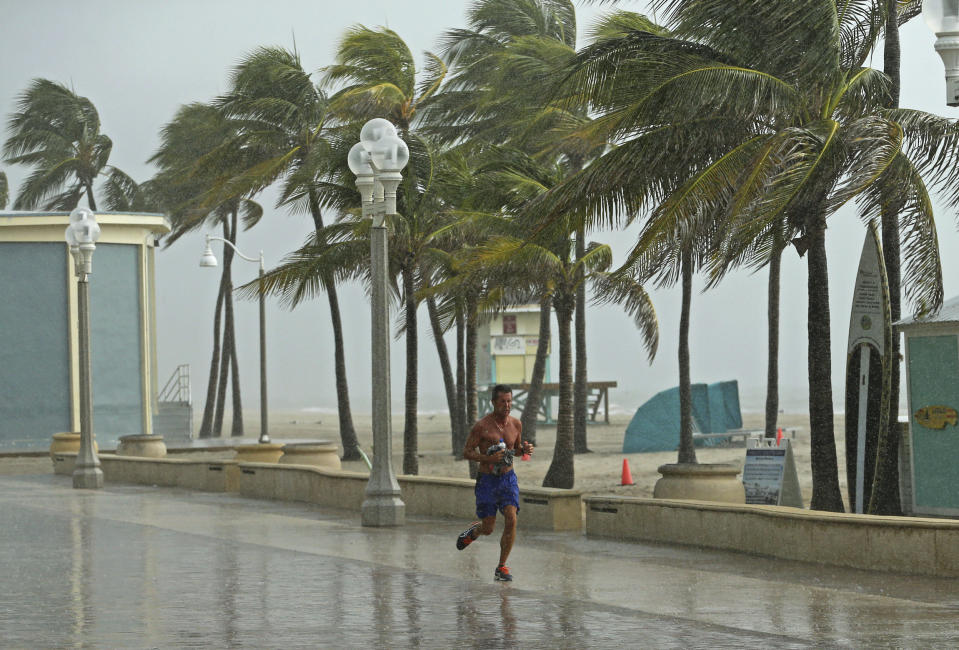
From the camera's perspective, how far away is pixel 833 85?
1466 centimetres

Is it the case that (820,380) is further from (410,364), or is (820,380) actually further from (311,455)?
(410,364)

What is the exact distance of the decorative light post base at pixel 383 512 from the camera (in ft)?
48.2

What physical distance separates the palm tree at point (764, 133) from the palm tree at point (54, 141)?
148ft

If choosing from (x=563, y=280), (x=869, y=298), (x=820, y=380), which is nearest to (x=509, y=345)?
(x=563, y=280)

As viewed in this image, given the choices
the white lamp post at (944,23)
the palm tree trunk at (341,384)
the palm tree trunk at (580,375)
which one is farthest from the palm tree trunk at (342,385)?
the white lamp post at (944,23)

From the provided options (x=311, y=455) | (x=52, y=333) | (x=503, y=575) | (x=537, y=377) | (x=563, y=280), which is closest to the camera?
(x=503, y=575)

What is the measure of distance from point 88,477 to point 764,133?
13127mm

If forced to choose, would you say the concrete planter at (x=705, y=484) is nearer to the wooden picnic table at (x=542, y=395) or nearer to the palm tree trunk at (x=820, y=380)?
the palm tree trunk at (x=820, y=380)

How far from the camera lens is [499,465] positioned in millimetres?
10039

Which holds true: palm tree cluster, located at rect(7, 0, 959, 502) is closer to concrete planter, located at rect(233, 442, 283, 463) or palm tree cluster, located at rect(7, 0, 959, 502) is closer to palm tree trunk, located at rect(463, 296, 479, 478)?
palm tree trunk, located at rect(463, 296, 479, 478)

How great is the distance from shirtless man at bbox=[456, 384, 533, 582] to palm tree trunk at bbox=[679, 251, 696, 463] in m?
18.2

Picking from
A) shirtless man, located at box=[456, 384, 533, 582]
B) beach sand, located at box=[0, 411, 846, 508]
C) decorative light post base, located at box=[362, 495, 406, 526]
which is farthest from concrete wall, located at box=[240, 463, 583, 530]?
beach sand, located at box=[0, 411, 846, 508]

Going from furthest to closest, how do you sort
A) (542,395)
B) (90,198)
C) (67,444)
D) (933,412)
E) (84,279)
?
(90,198), (542,395), (67,444), (84,279), (933,412)

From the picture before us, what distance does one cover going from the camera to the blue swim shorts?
33.2ft
